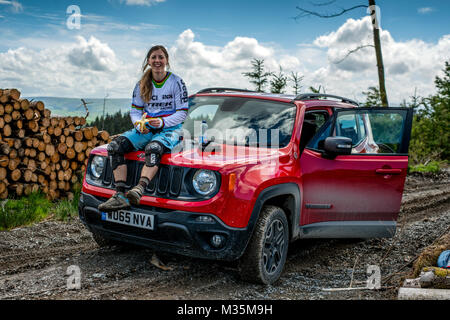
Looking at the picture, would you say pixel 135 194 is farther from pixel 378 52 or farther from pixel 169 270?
pixel 378 52

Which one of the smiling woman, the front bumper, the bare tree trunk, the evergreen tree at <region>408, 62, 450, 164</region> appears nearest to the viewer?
the front bumper

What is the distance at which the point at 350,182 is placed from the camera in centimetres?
502

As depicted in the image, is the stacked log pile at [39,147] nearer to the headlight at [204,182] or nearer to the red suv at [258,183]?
the red suv at [258,183]

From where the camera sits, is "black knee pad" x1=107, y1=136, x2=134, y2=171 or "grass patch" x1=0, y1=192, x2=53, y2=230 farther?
"grass patch" x1=0, y1=192, x2=53, y2=230

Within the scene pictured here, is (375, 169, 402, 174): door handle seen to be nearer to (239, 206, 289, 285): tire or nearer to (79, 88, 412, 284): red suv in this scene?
(79, 88, 412, 284): red suv

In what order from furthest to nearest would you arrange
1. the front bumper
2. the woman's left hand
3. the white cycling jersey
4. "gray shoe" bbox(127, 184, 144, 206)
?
the white cycling jersey, the woman's left hand, "gray shoe" bbox(127, 184, 144, 206), the front bumper

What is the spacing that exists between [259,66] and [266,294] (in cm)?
1094

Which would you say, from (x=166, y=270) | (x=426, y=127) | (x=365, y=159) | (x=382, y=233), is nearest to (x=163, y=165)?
(x=166, y=270)

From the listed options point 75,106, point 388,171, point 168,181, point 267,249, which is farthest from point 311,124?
point 75,106

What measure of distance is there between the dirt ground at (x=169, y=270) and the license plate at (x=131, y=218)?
1.81ft

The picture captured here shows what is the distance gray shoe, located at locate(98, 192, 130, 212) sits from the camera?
4004 millimetres

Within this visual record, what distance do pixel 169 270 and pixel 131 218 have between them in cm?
78

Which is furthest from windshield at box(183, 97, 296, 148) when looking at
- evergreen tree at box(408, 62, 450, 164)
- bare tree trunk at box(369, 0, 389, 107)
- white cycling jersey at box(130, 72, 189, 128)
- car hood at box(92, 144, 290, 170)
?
evergreen tree at box(408, 62, 450, 164)
